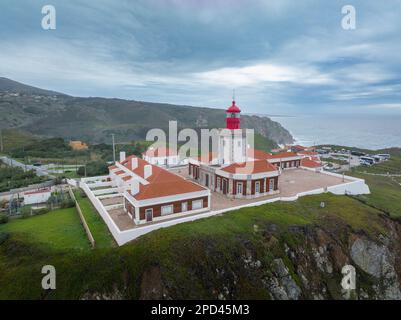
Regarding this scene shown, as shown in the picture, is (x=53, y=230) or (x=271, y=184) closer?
(x=53, y=230)

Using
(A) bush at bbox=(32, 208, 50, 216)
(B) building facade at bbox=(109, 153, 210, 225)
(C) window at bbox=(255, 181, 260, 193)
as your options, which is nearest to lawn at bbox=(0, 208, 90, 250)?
(A) bush at bbox=(32, 208, 50, 216)

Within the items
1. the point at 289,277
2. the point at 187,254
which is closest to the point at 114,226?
the point at 187,254

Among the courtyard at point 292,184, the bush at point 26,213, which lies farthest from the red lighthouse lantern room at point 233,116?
the bush at point 26,213

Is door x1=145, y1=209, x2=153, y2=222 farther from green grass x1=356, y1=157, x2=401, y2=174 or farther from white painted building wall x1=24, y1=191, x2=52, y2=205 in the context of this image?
green grass x1=356, y1=157, x2=401, y2=174

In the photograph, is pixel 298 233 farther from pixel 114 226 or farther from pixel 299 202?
pixel 114 226

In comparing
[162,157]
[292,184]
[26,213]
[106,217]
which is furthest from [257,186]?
[26,213]

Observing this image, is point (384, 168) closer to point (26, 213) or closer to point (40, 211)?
point (40, 211)

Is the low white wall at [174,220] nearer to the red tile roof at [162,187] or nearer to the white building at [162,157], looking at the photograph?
the red tile roof at [162,187]
